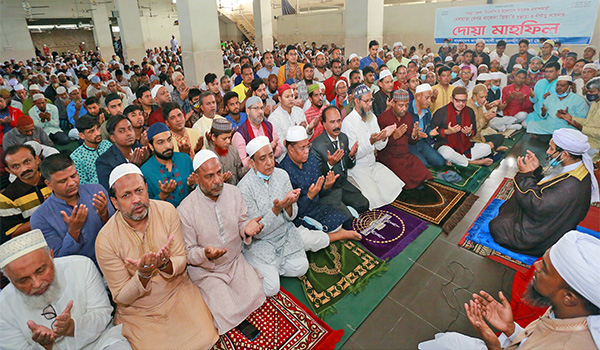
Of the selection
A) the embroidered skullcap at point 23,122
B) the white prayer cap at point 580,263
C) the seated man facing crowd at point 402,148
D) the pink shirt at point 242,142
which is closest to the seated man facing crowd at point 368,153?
the seated man facing crowd at point 402,148

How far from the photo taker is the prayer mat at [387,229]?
3264 millimetres

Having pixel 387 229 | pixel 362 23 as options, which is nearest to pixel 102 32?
pixel 362 23

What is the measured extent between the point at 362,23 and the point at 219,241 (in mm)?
9375

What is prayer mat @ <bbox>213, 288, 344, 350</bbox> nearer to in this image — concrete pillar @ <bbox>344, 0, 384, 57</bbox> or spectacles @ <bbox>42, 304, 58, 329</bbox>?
spectacles @ <bbox>42, 304, 58, 329</bbox>

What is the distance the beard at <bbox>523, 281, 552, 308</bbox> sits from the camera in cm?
158

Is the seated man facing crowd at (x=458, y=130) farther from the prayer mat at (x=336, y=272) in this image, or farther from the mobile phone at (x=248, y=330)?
the mobile phone at (x=248, y=330)

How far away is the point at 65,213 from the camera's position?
2170 mm

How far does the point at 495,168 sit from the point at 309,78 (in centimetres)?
360

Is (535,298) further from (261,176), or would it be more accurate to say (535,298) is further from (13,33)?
(13,33)

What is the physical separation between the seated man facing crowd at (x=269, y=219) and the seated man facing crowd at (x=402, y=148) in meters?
2.15

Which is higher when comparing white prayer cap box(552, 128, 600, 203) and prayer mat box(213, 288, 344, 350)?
white prayer cap box(552, 128, 600, 203)

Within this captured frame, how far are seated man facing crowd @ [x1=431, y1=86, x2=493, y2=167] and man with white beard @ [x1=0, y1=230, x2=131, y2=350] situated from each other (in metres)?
4.81

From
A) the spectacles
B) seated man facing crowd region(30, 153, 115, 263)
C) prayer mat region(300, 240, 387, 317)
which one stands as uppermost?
seated man facing crowd region(30, 153, 115, 263)

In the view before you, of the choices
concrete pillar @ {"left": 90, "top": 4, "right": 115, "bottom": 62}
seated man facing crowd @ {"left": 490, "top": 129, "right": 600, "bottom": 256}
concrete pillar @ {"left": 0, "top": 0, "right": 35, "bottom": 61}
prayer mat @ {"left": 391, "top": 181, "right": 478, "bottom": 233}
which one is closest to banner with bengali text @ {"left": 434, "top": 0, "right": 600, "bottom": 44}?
prayer mat @ {"left": 391, "top": 181, "right": 478, "bottom": 233}
